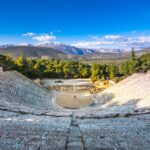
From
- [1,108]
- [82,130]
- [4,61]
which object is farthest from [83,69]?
[82,130]

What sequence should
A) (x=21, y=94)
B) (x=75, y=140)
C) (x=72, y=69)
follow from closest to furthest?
(x=75, y=140)
(x=21, y=94)
(x=72, y=69)

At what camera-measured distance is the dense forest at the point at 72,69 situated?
8188 cm

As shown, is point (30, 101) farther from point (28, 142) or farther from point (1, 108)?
point (28, 142)

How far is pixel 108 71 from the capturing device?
85562 mm

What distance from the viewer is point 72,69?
9381 cm

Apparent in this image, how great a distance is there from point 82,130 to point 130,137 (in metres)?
3.93

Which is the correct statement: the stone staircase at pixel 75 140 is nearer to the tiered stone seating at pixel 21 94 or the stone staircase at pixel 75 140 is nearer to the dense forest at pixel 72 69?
the tiered stone seating at pixel 21 94

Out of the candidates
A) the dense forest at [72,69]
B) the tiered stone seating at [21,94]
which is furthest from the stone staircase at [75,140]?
the dense forest at [72,69]

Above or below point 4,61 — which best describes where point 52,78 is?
below

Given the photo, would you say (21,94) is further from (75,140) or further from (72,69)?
(72,69)

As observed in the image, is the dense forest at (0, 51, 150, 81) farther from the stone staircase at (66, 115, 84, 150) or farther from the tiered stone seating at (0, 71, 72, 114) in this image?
the stone staircase at (66, 115, 84, 150)

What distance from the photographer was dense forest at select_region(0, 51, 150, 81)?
81875 millimetres

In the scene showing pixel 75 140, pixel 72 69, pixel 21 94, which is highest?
pixel 72 69

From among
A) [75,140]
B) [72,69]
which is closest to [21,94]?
[75,140]
